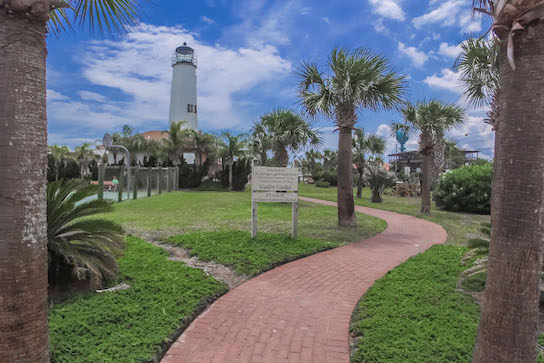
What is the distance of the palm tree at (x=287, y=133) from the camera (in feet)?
65.3

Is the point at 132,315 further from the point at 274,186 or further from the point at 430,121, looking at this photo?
the point at 430,121

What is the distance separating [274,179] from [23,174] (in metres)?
6.53

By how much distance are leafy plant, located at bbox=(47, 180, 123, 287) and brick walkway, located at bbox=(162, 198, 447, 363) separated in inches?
66.2

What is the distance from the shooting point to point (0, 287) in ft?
7.36

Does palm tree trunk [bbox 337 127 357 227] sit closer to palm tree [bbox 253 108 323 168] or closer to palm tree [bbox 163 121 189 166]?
palm tree [bbox 253 108 323 168]

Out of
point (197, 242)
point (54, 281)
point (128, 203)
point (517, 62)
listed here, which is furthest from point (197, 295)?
point (128, 203)

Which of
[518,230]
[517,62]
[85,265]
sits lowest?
[85,265]

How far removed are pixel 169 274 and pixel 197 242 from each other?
91.0 inches

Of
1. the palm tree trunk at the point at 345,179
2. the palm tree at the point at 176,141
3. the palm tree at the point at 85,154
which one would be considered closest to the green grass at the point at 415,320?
the palm tree trunk at the point at 345,179

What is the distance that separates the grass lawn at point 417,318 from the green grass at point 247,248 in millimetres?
1855

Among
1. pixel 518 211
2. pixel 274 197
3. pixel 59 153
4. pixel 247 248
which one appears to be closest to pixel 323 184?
pixel 59 153

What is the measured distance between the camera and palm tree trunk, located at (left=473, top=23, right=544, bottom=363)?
7.35ft

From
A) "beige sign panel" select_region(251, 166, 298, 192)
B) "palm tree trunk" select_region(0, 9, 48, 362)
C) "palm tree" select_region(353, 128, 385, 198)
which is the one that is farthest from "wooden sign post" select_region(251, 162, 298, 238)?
"palm tree" select_region(353, 128, 385, 198)

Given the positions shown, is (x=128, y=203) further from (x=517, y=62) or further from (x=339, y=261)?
(x=517, y=62)
